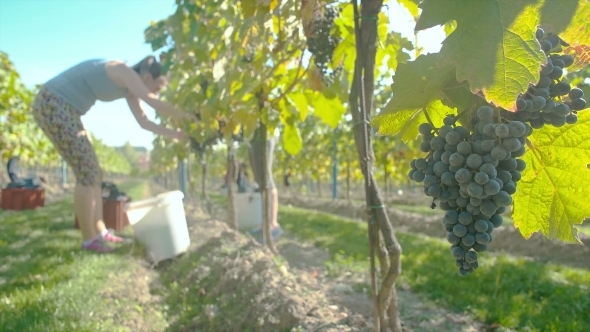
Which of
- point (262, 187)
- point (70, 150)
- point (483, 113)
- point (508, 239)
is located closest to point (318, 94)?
point (262, 187)

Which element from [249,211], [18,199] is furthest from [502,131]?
[18,199]

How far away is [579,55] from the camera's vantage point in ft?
4.08

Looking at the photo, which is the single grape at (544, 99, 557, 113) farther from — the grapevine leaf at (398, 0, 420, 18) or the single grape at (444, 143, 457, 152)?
the grapevine leaf at (398, 0, 420, 18)

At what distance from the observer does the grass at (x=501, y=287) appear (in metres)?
3.10

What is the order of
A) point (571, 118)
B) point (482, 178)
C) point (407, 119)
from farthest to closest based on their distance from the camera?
1. point (407, 119)
2. point (571, 118)
3. point (482, 178)

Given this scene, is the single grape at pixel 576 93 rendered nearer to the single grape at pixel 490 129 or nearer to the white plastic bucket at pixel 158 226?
the single grape at pixel 490 129

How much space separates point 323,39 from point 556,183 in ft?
4.80

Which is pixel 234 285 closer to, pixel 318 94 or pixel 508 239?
pixel 318 94

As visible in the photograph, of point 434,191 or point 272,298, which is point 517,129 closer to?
point 434,191

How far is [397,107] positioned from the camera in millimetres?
1294

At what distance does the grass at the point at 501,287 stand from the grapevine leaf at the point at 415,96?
2.09 meters

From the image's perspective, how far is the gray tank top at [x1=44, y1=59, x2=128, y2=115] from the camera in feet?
14.0

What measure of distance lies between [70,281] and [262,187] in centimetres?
163

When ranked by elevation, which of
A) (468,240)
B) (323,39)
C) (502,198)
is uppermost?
(323,39)
